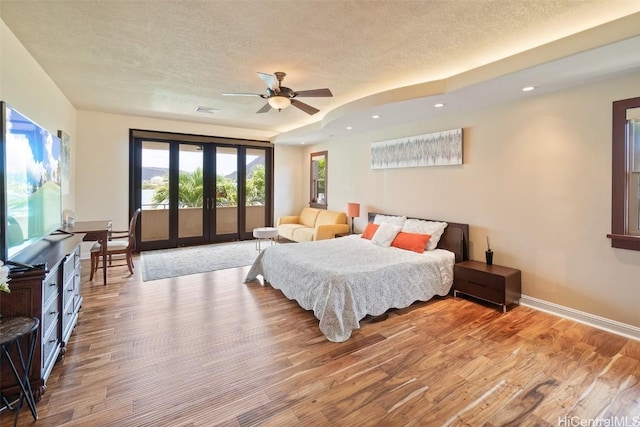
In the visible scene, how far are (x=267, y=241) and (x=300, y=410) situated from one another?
5.95 meters

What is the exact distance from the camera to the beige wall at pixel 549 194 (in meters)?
3.09

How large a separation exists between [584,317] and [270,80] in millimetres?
4197

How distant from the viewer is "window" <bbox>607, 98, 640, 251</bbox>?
2.95 m

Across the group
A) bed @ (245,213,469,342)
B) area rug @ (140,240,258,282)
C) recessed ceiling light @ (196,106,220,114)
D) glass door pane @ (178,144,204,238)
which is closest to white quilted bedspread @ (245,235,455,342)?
bed @ (245,213,469,342)

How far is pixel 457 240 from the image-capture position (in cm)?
430

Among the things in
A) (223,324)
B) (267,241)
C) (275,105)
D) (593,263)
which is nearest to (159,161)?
(267,241)

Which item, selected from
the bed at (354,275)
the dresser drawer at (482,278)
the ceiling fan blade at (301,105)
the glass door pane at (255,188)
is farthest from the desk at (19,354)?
the glass door pane at (255,188)

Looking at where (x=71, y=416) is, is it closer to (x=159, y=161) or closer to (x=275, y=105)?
(x=275, y=105)

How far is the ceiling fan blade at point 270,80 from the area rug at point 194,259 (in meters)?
3.17

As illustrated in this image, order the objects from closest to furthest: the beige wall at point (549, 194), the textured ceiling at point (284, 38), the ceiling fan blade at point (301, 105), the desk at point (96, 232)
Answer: the textured ceiling at point (284, 38) → the beige wall at point (549, 194) → the ceiling fan blade at point (301, 105) → the desk at point (96, 232)

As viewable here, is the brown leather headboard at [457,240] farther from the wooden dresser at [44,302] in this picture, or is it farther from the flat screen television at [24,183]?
the flat screen television at [24,183]

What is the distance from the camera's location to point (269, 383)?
2223 millimetres

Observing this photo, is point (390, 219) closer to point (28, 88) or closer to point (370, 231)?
point (370, 231)

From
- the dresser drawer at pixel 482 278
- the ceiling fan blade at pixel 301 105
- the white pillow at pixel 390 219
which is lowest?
the dresser drawer at pixel 482 278
